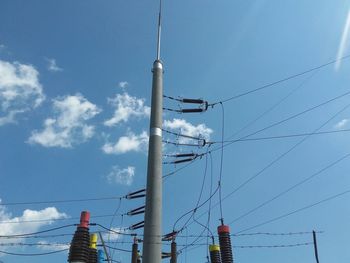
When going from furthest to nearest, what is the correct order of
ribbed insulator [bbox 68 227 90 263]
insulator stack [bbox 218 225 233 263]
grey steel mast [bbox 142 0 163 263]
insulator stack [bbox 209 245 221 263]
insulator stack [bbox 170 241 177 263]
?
insulator stack [bbox 170 241 177 263] < insulator stack [bbox 209 245 221 263] < insulator stack [bbox 218 225 233 263] < ribbed insulator [bbox 68 227 90 263] < grey steel mast [bbox 142 0 163 263]

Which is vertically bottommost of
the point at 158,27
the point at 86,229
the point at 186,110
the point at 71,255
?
the point at 71,255

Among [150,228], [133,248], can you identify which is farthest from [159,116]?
[133,248]

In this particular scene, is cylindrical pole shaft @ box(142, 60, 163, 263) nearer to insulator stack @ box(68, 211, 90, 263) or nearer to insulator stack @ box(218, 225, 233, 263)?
insulator stack @ box(68, 211, 90, 263)

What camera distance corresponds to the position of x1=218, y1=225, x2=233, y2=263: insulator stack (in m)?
12.9

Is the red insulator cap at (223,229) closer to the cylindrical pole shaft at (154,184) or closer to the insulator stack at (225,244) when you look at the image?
the insulator stack at (225,244)

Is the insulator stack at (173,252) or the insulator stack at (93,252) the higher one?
the insulator stack at (173,252)

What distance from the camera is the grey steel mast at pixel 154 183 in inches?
409

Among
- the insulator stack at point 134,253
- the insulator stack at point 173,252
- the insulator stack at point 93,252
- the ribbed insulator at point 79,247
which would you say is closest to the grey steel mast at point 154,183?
the ribbed insulator at point 79,247

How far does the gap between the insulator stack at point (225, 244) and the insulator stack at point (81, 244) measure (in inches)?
162

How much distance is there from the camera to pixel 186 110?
57.0ft

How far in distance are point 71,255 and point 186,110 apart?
8048 millimetres

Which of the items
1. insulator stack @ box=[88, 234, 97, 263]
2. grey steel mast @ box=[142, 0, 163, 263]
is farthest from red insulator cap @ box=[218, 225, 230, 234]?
insulator stack @ box=[88, 234, 97, 263]

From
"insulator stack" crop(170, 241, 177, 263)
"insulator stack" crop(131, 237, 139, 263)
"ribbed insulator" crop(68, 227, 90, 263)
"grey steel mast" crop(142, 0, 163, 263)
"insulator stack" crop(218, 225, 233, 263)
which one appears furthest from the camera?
"insulator stack" crop(170, 241, 177, 263)

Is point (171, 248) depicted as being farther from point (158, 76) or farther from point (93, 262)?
point (158, 76)
